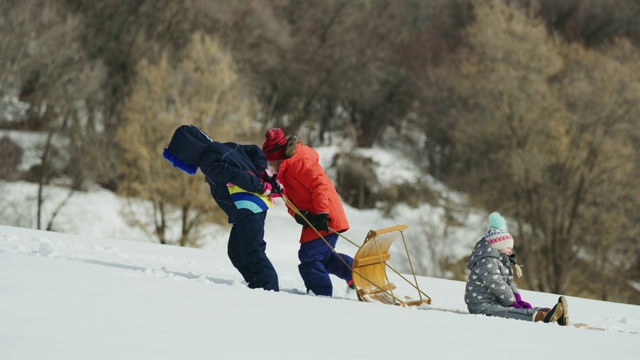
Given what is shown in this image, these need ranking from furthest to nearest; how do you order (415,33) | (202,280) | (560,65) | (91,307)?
(415,33) < (560,65) < (202,280) < (91,307)

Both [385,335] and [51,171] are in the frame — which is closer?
[385,335]

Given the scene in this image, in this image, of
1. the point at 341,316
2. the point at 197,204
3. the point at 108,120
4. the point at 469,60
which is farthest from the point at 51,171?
the point at 341,316

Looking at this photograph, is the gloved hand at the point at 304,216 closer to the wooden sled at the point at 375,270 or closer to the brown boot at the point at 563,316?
the wooden sled at the point at 375,270

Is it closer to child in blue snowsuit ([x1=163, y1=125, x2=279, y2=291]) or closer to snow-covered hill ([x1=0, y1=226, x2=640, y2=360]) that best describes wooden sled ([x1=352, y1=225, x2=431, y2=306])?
child in blue snowsuit ([x1=163, y1=125, x2=279, y2=291])

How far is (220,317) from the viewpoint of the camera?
4.36m

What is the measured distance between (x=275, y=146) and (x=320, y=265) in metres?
1.10

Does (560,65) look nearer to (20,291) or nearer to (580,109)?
(580,109)

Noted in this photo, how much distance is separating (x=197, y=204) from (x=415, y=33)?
27.6m

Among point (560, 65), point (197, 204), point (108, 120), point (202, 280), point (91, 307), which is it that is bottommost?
point (91, 307)

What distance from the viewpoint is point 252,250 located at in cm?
685

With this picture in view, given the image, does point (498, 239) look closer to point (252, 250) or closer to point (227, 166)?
point (252, 250)

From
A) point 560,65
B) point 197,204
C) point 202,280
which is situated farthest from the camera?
point 560,65

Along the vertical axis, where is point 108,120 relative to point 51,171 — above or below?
above

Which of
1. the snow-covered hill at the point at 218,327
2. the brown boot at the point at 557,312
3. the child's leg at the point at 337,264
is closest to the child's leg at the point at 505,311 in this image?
the brown boot at the point at 557,312
